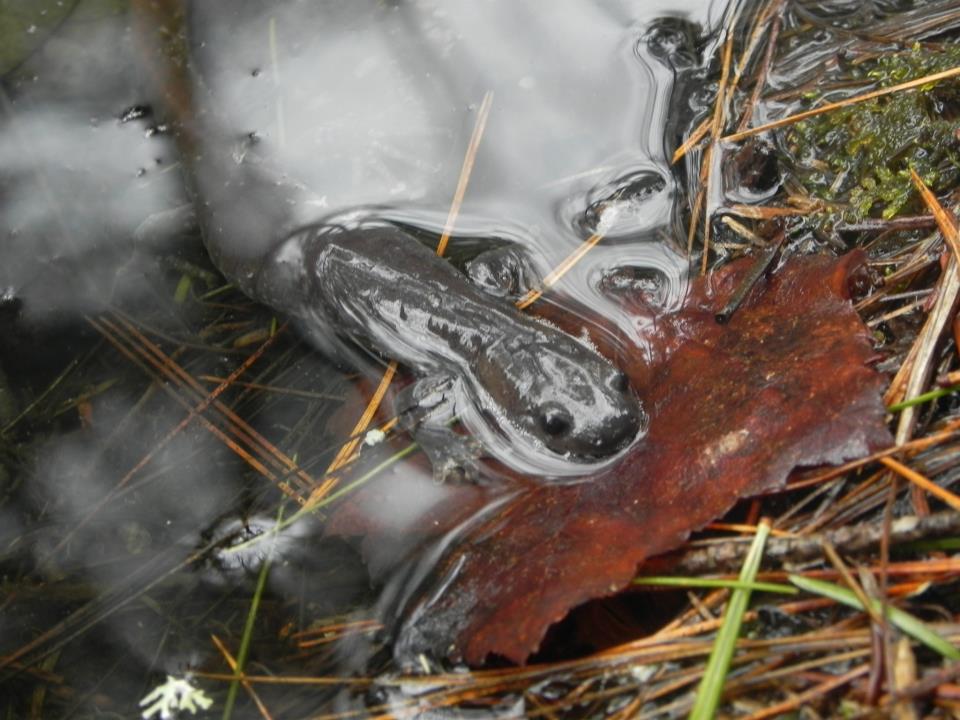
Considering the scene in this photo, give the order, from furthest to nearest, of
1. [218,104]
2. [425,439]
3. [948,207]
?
[218,104] → [425,439] → [948,207]

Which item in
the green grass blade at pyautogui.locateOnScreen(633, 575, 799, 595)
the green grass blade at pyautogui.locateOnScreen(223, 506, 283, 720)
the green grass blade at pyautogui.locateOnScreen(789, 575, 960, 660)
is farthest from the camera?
the green grass blade at pyautogui.locateOnScreen(223, 506, 283, 720)

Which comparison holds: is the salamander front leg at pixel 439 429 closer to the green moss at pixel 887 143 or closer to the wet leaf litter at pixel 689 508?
the wet leaf litter at pixel 689 508

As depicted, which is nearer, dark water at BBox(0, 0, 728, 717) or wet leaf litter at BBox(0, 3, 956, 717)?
wet leaf litter at BBox(0, 3, 956, 717)

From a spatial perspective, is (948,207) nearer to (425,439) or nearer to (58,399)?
(425,439)

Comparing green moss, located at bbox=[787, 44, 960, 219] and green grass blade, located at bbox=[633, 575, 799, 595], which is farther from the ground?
green moss, located at bbox=[787, 44, 960, 219]

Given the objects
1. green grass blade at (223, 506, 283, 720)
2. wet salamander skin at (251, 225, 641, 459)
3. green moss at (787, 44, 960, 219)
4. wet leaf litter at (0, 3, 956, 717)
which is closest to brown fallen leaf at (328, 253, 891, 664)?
wet leaf litter at (0, 3, 956, 717)

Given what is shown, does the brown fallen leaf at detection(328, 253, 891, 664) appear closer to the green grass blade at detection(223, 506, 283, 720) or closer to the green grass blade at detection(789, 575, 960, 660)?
the green grass blade at detection(789, 575, 960, 660)

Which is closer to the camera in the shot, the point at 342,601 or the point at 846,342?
the point at 846,342

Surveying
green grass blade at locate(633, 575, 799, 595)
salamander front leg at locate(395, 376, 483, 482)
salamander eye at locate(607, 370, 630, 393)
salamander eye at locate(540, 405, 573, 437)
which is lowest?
salamander front leg at locate(395, 376, 483, 482)

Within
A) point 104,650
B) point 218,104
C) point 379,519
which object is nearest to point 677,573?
point 379,519
